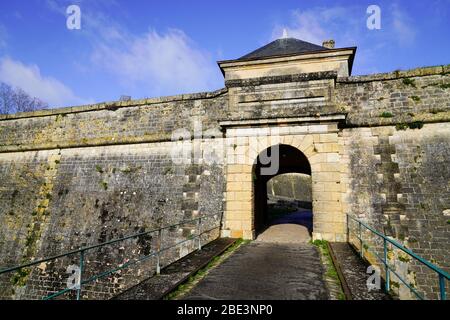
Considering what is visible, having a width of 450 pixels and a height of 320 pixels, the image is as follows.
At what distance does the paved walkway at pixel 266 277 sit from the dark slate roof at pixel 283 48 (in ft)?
29.1

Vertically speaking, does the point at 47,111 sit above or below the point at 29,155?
above

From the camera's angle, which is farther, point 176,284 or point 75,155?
point 75,155

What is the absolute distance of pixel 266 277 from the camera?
468 cm

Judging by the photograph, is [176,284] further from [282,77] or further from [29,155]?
[29,155]

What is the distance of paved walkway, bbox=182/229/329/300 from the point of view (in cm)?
394

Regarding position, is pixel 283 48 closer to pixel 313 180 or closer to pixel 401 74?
pixel 401 74

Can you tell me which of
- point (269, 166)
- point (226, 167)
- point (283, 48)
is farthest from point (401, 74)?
point (283, 48)

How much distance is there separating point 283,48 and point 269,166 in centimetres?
607

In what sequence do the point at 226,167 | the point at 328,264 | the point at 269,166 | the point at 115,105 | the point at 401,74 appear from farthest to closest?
the point at 115,105 → the point at 269,166 → the point at 226,167 → the point at 401,74 → the point at 328,264

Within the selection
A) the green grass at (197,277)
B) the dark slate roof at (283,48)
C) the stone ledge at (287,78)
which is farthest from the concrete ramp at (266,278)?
the dark slate roof at (283,48)

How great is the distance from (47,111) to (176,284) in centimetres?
1037

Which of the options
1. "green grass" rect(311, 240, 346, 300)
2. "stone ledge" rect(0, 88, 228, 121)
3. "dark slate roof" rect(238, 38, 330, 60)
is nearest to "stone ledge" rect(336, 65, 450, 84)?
"stone ledge" rect(0, 88, 228, 121)

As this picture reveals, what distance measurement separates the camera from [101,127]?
10688 mm
